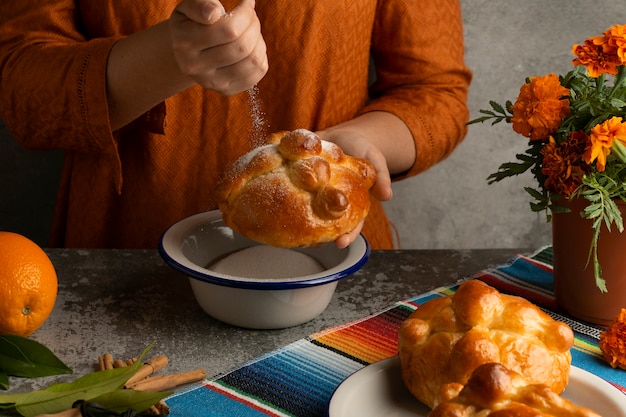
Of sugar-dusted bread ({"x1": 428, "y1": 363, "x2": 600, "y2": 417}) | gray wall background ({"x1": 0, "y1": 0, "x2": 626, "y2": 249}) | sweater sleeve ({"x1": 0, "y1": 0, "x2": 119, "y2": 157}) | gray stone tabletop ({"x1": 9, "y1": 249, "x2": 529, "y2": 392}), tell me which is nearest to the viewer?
sugar-dusted bread ({"x1": 428, "y1": 363, "x2": 600, "y2": 417})

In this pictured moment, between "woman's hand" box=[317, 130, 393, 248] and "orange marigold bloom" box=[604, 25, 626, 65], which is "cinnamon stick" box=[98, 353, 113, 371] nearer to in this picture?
"woman's hand" box=[317, 130, 393, 248]

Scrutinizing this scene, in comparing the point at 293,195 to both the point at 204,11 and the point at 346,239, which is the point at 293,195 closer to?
the point at 346,239

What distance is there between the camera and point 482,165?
6.64 feet

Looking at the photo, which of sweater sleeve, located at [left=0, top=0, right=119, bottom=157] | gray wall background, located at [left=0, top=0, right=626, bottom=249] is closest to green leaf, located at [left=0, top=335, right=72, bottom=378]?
sweater sleeve, located at [left=0, top=0, right=119, bottom=157]

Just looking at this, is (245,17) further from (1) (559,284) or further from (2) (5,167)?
(2) (5,167)

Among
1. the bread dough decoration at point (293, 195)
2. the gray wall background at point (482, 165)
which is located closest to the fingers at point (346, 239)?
the bread dough decoration at point (293, 195)

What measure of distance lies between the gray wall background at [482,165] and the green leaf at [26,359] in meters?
0.95

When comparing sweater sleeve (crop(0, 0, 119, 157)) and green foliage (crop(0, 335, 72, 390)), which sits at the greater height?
sweater sleeve (crop(0, 0, 119, 157))

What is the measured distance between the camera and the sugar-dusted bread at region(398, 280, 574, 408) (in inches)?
33.8

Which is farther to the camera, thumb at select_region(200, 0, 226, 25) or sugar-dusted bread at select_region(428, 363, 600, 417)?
thumb at select_region(200, 0, 226, 25)

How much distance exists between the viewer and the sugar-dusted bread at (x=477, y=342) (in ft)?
2.82

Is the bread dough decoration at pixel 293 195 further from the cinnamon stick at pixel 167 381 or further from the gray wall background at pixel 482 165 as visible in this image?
the gray wall background at pixel 482 165

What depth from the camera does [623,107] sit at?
107 centimetres

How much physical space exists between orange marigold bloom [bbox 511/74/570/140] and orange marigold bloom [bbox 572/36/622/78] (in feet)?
0.15
